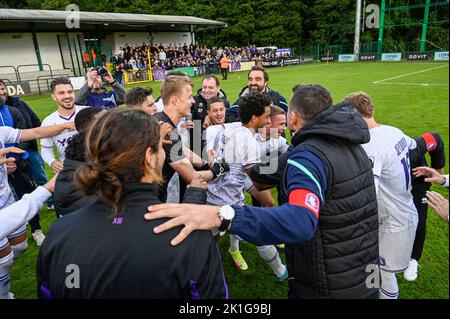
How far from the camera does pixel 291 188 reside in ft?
5.72

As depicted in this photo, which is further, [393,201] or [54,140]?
[54,140]

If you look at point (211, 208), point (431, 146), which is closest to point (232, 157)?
point (211, 208)

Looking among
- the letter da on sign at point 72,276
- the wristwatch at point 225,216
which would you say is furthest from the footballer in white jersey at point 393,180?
the letter da on sign at point 72,276

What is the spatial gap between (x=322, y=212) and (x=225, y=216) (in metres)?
0.61

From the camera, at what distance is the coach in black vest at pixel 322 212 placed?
1.68 meters

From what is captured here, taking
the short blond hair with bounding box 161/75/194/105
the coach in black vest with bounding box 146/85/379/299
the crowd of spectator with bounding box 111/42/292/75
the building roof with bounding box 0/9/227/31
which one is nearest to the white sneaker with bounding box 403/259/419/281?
the coach in black vest with bounding box 146/85/379/299

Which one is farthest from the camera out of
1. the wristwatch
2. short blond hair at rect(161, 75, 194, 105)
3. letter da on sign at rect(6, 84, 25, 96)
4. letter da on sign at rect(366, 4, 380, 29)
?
letter da on sign at rect(366, 4, 380, 29)

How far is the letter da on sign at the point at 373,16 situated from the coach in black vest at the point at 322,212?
40376 millimetres

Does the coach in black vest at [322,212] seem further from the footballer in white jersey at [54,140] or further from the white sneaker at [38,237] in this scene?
the white sneaker at [38,237]

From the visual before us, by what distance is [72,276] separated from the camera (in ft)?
4.66

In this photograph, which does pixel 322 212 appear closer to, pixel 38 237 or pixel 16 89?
pixel 38 237

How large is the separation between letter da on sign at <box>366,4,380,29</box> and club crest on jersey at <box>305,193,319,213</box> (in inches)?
1606

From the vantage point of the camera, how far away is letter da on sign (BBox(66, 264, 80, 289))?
1.41m

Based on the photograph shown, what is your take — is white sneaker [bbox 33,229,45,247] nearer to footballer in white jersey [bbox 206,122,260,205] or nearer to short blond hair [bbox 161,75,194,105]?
footballer in white jersey [bbox 206,122,260,205]
